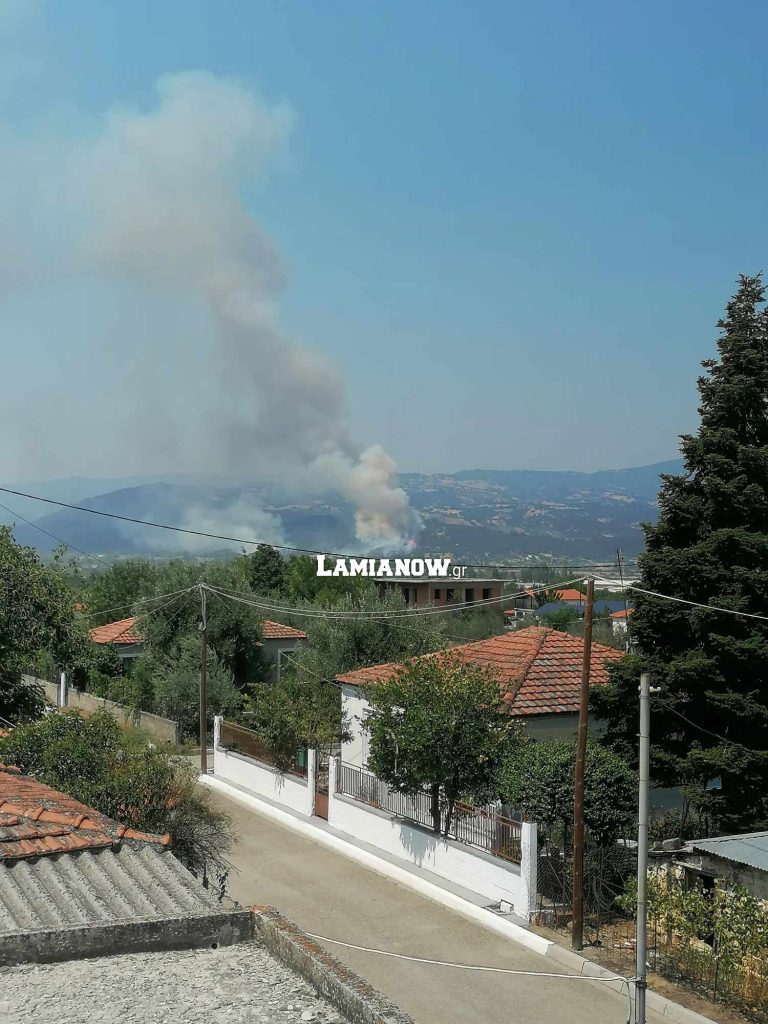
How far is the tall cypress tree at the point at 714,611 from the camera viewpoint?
2089cm

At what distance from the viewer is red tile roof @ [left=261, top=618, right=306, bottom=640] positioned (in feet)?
149

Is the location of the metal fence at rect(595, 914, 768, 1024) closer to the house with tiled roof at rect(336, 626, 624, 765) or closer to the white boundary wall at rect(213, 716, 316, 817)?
the house with tiled roof at rect(336, 626, 624, 765)

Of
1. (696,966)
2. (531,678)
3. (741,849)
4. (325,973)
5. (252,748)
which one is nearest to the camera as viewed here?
(325,973)

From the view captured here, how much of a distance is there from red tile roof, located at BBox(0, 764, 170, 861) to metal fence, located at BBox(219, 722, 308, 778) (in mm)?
16606

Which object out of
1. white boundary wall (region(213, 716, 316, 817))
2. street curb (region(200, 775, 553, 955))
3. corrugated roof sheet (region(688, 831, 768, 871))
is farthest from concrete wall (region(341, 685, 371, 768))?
corrugated roof sheet (region(688, 831, 768, 871))

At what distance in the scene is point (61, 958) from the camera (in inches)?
279

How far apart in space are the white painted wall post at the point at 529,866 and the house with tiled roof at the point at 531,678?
5.02 meters

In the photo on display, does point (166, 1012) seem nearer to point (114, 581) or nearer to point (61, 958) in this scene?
point (61, 958)

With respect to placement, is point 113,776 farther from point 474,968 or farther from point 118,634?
point 118,634

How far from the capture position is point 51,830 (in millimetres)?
9703

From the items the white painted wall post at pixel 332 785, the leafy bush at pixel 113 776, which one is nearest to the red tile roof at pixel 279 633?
the white painted wall post at pixel 332 785

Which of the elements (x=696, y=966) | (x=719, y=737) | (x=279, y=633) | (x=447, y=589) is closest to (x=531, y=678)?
(x=719, y=737)

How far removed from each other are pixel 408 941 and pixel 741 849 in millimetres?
5590

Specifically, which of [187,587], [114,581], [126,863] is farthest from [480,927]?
A: [114,581]
